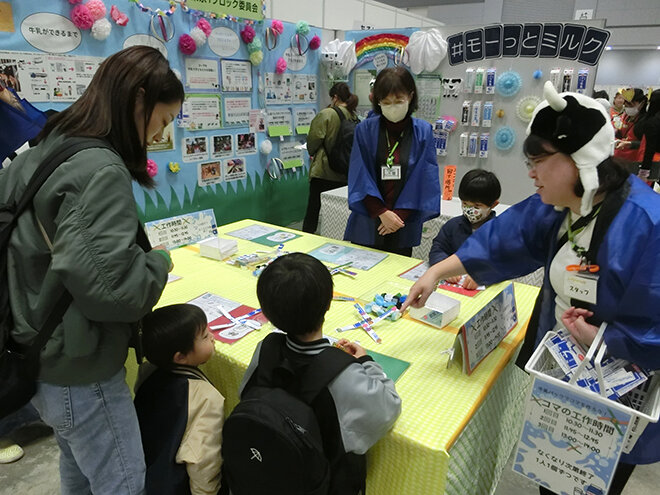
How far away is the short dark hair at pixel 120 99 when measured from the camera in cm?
95

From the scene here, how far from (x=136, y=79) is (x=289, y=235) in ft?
5.06

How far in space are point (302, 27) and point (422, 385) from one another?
3946 millimetres

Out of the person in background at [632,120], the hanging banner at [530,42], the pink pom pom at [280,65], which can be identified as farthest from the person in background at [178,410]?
the person in background at [632,120]

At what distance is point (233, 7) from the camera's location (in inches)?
139

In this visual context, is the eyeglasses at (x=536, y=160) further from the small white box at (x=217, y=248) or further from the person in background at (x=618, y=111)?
the person in background at (x=618, y=111)

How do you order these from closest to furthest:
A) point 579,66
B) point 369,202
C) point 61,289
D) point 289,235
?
point 61,289, point 369,202, point 289,235, point 579,66

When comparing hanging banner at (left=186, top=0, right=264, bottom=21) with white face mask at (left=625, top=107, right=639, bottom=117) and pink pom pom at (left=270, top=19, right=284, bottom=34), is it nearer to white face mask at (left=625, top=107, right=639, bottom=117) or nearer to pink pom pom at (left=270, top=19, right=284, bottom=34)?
pink pom pom at (left=270, top=19, right=284, bottom=34)

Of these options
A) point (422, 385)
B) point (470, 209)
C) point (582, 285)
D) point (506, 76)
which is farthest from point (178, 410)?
point (506, 76)

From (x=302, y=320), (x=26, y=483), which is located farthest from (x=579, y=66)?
(x=26, y=483)

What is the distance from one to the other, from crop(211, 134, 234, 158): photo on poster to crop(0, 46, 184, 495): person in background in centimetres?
283

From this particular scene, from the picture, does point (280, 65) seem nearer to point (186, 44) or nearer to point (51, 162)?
point (186, 44)

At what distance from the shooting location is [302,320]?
103 cm

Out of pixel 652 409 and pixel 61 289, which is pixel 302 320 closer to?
pixel 61 289

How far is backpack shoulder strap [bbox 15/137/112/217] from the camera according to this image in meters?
0.90
